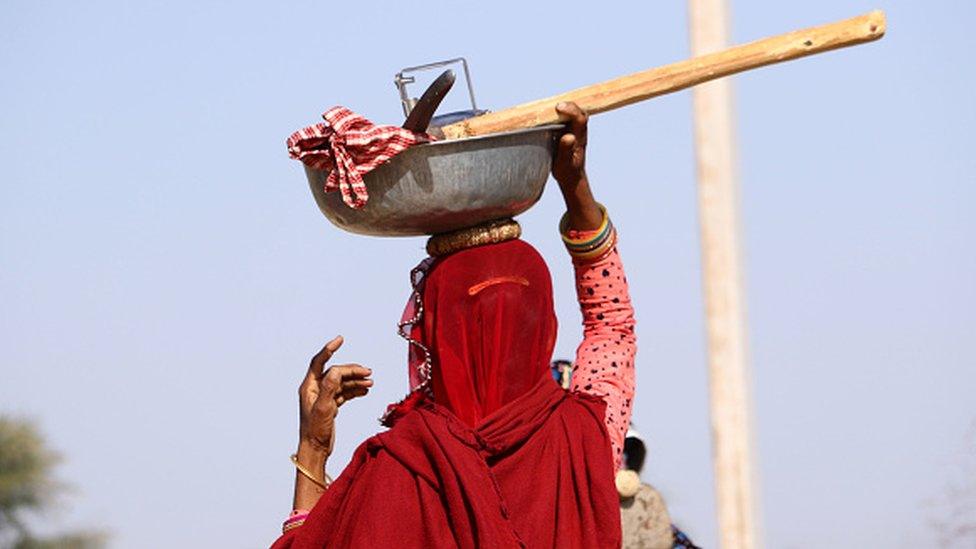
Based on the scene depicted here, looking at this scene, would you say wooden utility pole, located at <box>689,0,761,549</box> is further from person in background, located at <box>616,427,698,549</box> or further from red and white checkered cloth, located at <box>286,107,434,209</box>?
red and white checkered cloth, located at <box>286,107,434,209</box>

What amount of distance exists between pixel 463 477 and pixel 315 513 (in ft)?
1.12

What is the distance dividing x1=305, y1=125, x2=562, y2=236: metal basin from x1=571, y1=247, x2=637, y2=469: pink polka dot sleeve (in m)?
0.35

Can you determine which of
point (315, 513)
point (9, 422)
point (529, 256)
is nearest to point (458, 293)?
point (529, 256)

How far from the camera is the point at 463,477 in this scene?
454 cm

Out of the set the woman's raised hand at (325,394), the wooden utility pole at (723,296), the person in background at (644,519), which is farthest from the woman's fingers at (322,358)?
the person in background at (644,519)

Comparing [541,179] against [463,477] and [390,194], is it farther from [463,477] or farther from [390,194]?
[463,477]

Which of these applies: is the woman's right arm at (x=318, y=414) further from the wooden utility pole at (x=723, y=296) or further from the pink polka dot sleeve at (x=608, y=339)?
the wooden utility pole at (x=723, y=296)

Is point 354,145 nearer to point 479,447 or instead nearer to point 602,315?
point 479,447

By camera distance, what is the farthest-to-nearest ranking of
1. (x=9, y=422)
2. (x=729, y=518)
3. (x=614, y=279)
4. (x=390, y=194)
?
1. (x=9, y=422)
2. (x=729, y=518)
3. (x=614, y=279)
4. (x=390, y=194)

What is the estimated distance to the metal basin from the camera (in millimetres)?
4473

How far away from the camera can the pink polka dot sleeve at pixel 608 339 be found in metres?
4.91

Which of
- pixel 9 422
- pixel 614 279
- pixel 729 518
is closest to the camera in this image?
pixel 614 279

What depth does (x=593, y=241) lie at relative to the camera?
4.88 m

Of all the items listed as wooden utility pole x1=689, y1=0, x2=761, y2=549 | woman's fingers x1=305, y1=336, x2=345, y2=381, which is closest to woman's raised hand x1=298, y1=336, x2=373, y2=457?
woman's fingers x1=305, y1=336, x2=345, y2=381
